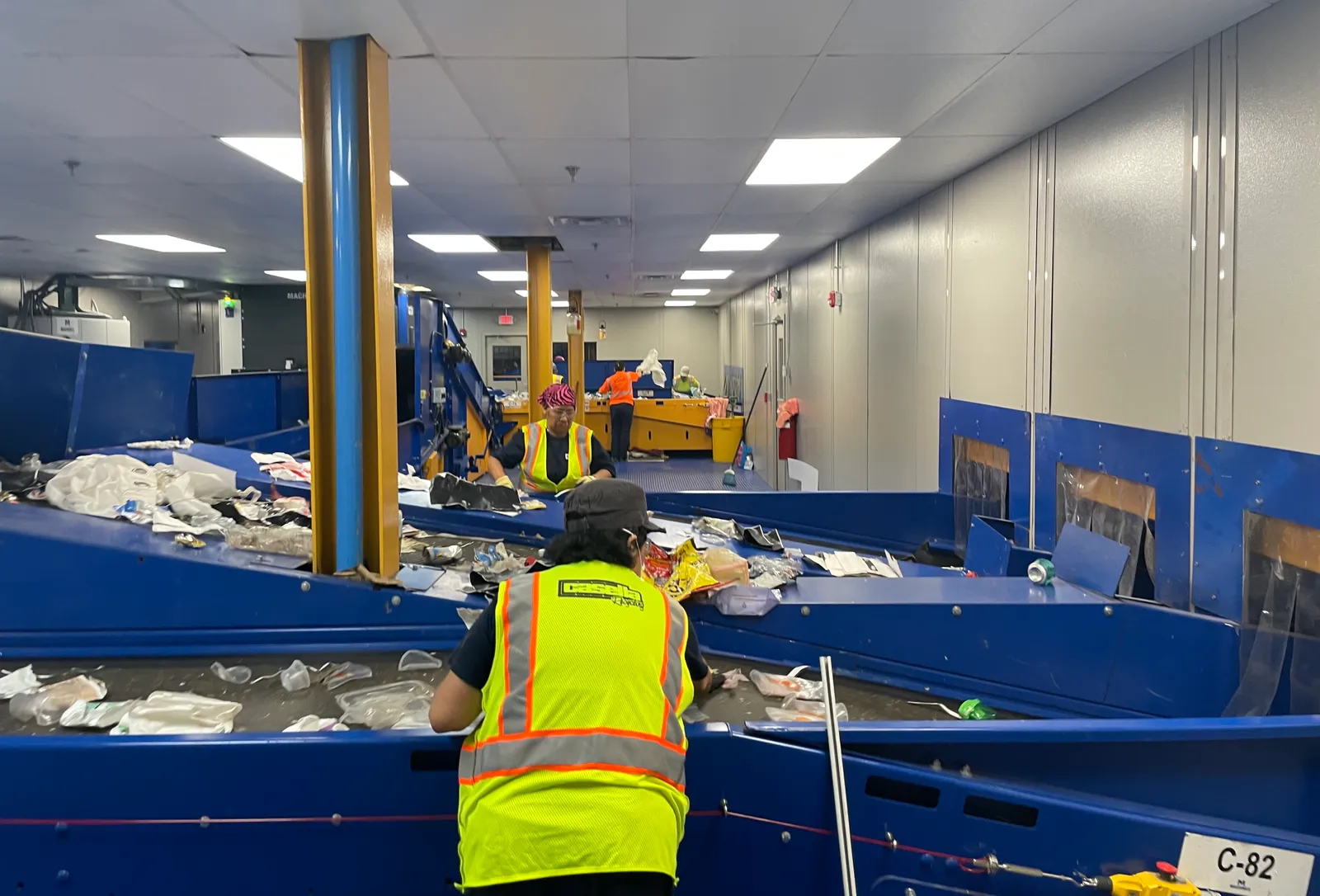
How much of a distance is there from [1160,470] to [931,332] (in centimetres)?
228

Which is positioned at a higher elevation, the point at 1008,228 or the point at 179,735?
the point at 1008,228

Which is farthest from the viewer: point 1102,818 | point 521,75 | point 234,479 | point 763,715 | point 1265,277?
point 234,479

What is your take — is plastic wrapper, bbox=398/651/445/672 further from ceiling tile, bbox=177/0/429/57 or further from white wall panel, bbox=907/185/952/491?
white wall panel, bbox=907/185/952/491

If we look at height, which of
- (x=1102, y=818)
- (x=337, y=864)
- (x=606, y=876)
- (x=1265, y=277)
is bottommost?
(x=337, y=864)

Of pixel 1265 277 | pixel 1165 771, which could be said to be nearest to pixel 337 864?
pixel 1165 771

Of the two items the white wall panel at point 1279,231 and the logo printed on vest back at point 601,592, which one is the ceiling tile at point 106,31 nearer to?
the logo printed on vest back at point 601,592

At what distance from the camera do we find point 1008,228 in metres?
3.88

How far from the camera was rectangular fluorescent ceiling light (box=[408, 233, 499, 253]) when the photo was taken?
6770 mm

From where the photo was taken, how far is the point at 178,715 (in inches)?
79.6

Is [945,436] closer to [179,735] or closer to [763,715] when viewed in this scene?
[763,715]

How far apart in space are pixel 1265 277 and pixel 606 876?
2.48 metres

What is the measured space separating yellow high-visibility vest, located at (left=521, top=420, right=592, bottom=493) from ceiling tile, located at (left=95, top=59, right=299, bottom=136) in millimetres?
1910

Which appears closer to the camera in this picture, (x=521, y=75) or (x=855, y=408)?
(x=521, y=75)

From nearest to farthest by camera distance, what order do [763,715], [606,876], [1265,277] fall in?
[606,876], [763,715], [1265,277]
